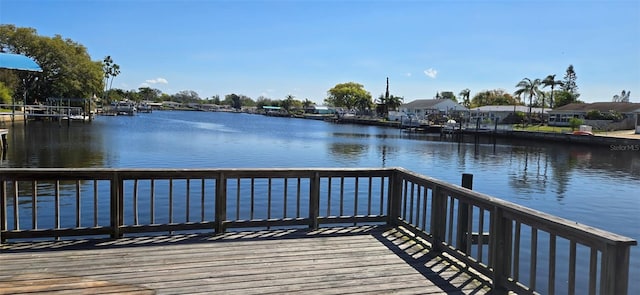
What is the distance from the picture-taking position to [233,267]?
4477 millimetres

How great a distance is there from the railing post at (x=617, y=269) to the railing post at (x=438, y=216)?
221 centimetres

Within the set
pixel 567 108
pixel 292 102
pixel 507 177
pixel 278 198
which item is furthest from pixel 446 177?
pixel 292 102

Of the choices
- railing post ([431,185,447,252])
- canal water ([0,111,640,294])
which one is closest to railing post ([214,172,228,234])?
railing post ([431,185,447,252])

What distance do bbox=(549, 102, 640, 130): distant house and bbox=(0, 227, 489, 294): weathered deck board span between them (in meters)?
54.6

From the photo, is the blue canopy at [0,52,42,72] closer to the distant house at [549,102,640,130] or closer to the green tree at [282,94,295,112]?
the distant house at [549,102,640,130]

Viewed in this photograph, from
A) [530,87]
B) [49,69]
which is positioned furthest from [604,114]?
[49,69]

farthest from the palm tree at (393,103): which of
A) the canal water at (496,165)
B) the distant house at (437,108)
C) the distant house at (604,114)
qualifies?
the canal water at (496,165)

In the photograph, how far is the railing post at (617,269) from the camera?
→ 2.83 metres

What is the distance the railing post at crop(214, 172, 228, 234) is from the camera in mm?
5559

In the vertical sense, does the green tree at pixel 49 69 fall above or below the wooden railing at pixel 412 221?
above

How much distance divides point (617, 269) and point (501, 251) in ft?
4.04

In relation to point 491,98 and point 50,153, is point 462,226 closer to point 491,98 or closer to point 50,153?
point 50,153

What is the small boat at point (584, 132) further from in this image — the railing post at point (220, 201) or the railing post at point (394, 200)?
the railing post at point (220, 201)

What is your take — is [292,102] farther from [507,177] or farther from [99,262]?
[99,262]
